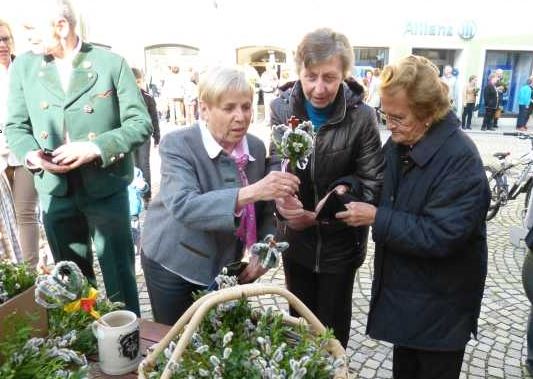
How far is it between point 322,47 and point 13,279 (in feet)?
4.74

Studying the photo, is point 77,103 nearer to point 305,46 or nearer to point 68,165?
point 68,165

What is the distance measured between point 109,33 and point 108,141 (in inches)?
678

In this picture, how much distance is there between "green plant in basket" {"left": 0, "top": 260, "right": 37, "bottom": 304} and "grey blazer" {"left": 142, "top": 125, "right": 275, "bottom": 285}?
0.51 m

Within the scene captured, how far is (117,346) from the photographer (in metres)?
1.35

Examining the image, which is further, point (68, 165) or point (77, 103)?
point (77, 103)

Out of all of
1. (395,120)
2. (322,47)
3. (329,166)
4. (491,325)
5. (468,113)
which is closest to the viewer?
(395,120)

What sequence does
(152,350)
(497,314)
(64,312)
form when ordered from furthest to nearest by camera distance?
(497,314), (64,312), (152,350)

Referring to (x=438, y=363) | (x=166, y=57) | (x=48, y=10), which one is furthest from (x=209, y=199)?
(x=166, y=57)

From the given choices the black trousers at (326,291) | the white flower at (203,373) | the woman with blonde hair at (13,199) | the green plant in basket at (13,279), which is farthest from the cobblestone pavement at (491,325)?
the green plant in basket at (13,279)

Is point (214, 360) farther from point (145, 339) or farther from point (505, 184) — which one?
point (505, 184)

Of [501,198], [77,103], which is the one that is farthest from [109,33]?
[77,103]

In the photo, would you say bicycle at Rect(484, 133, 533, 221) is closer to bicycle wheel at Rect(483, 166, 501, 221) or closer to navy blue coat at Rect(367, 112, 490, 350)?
bicycle wheel at Rect(483, 166, 501, 221)

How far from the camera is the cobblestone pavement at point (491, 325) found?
2.99 metres

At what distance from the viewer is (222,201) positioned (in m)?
1.62
